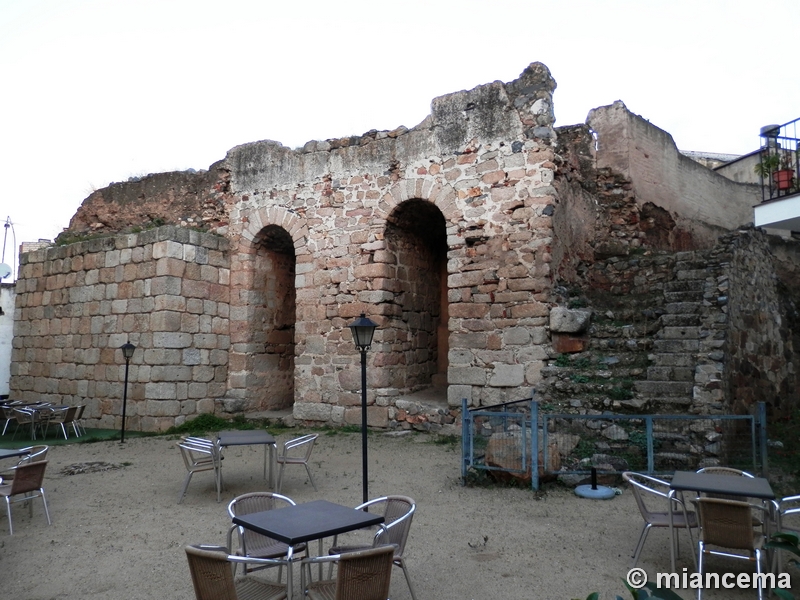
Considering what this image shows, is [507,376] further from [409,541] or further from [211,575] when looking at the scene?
[211,575]

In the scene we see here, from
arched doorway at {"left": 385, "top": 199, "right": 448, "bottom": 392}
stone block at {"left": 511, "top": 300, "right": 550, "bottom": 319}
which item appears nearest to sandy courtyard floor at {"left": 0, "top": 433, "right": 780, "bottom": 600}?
stone block at {"left": 511, "top": 300, "right": 550, "bottom": 319}

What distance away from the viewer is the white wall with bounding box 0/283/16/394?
49.9ft

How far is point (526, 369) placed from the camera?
29.4ft

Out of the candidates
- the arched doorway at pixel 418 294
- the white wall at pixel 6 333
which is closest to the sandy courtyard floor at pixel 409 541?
the arched doorway at pixel 418 294

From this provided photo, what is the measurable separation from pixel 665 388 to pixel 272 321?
738 centimetres

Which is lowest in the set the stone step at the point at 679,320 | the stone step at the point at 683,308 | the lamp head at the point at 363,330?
the lamp head at the point at 363,330

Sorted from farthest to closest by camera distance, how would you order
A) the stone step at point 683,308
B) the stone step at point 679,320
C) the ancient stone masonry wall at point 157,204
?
1. the ancient stone masonry wall at point 157,204
2. the stone step at point 683,308
3. the stone step at point 679,320

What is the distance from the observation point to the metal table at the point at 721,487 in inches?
159

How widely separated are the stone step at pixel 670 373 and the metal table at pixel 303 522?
17.1ft

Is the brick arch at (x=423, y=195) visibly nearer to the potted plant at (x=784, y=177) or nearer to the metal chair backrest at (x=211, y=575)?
the potted plant at (x=784, y=177)

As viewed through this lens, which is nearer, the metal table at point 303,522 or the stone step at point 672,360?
the metal table at point 303,522

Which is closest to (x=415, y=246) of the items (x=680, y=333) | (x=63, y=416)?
(x=680, y=333)

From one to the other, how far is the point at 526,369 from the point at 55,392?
9254 mm

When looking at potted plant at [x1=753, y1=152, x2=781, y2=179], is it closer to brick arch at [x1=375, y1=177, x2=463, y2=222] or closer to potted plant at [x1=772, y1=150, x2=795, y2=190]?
potted plant at [x1=772, y1=150, x2=795, y2=190]
